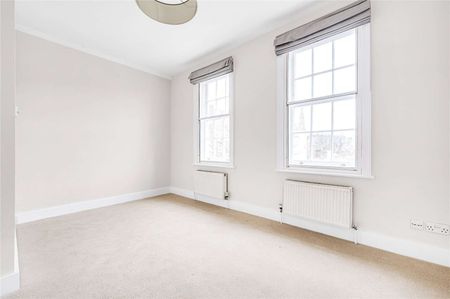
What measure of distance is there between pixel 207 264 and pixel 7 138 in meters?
1.84

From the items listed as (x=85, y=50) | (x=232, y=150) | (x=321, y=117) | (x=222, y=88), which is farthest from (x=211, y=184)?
(x=85, y=50)

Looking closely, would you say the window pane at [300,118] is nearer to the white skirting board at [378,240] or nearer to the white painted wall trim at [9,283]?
the white skirting board at [378,240]

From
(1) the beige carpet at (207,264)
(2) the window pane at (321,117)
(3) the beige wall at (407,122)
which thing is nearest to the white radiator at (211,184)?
(1) the beige carpet at (207,264)

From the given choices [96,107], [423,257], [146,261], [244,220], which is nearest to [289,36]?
[244,220]

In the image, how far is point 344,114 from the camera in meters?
2.47

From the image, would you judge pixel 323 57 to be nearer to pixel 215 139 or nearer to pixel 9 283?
pixel 215 139

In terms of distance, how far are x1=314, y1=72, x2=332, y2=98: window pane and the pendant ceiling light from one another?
5.52 feet

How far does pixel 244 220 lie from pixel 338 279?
1509 millimetres

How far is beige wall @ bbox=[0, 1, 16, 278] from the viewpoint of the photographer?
1.48 meters

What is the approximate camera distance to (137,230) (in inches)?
106

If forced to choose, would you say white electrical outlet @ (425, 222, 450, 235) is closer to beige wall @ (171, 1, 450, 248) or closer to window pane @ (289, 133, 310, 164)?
beige wall @ (171, 1, 450, 248)

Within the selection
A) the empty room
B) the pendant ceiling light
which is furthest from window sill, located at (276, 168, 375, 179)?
the pendant ceiling light

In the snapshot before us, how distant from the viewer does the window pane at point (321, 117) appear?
260 centimetres

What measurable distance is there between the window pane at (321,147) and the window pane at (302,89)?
0.54 m
